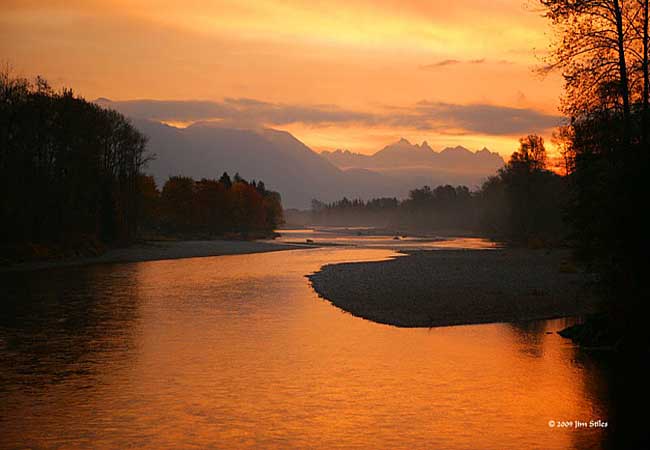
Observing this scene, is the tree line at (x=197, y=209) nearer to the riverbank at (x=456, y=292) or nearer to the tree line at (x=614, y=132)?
the riverbank at (x=456, y=292)

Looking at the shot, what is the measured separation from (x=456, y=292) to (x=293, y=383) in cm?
2378

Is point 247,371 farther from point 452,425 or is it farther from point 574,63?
point 574,63

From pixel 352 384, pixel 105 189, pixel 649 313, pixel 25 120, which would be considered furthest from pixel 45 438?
pixel 105 189

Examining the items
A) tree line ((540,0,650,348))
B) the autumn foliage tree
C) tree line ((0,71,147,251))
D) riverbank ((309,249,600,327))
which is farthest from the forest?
tree line ((540,0,650,348))

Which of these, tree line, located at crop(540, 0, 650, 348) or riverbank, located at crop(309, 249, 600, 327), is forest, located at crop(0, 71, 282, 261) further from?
tree line, located at crop(540, 0, 650, 348)

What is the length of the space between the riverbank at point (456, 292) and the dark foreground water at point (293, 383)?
2574mm

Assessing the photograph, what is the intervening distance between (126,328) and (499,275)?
3406 cm

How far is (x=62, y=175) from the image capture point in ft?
285

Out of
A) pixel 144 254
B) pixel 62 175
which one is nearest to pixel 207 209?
pixel 144 254

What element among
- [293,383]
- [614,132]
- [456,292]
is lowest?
[293,383]

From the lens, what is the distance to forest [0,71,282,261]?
7406cm

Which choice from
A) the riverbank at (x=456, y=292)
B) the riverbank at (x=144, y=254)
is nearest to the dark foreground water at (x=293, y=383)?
the riverbank at (x=456, y=292)
